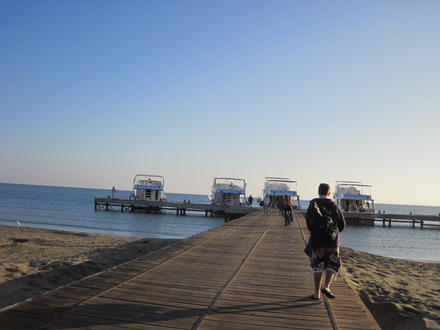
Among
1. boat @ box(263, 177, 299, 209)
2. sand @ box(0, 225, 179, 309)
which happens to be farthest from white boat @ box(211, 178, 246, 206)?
sand @ box(0, 225, 179, 309)

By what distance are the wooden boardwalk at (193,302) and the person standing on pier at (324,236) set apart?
0.44 meters

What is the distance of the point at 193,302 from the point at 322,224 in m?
2.10

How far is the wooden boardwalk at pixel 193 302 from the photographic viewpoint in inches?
165

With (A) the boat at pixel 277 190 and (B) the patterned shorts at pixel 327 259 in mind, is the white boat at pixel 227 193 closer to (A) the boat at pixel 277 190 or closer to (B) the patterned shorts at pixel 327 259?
(A) the boat at pixel 277 190

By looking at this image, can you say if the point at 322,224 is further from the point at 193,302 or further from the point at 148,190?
the point at 148,190

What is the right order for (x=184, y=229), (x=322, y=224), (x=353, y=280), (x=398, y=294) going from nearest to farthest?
(x=322, y=224)
(x=398, y=294)
(x=353, y=280)
(x=184, y=229)

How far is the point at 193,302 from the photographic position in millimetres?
5035

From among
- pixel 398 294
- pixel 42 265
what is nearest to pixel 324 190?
pixel 398 294

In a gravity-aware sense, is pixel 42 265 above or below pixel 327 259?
below

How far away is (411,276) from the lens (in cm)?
1201

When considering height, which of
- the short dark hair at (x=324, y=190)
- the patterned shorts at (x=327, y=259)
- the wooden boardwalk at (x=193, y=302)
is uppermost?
the short dark hair at (x=324, y=190)

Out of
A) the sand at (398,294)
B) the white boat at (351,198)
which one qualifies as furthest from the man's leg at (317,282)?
the white boat at (351,198)

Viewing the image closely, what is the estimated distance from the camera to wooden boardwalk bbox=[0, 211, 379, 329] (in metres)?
4.20

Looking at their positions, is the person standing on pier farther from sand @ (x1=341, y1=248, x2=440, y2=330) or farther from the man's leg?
sand @ (x1=341, y1=248, x2=440, y2=330)
